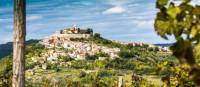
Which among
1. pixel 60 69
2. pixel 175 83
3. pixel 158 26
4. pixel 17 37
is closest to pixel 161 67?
pixel 17 37

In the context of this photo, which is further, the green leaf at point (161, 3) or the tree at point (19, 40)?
the tree at point (19, 40)

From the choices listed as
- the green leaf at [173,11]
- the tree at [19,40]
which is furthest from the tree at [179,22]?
the tree at [19,40]

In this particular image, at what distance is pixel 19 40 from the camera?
47.4 ft

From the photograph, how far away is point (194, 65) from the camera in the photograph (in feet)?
8.78

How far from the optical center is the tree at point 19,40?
14.3 meters

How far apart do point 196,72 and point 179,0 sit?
1.46 ft

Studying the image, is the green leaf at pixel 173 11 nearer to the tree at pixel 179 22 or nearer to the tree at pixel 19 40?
the tree at pixel 179 22

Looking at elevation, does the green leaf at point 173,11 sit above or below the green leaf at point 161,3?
below

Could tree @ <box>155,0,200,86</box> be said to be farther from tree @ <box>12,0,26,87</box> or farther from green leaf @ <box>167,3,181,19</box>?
tree @ <box>12,0,26,87</box>

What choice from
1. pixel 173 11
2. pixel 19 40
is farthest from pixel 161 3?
pixel 19 40

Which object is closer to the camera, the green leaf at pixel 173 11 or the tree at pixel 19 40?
the green leaf at pixel 173 11

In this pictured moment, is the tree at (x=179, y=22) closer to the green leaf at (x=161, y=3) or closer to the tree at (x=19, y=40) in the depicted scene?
the green leaf at (x=161, y=3)

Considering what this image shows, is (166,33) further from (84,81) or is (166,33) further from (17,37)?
(84,81)

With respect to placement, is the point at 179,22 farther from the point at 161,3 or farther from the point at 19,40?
the point at 19,40
